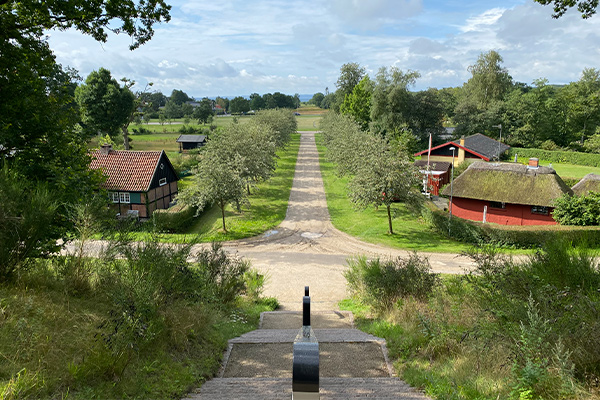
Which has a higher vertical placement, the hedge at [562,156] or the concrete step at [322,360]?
the hedge at [562,156]

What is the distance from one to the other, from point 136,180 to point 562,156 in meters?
53.4

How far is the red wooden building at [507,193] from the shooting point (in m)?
24.4

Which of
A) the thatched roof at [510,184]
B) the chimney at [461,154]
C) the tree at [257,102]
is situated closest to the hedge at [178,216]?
the thatched roof at [510,184]

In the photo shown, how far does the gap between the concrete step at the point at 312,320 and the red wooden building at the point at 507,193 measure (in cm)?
1815

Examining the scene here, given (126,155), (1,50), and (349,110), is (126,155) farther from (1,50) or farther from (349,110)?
(349,110)

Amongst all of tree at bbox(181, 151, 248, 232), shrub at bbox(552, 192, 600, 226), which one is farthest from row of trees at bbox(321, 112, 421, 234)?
shrub at bbox(552, 192, 600, 226)

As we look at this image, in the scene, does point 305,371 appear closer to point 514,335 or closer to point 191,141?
point 514,335

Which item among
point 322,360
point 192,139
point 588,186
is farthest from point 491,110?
point 322,360

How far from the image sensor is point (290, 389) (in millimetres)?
5625

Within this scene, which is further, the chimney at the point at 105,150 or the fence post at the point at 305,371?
the chimney at the point at 105,150

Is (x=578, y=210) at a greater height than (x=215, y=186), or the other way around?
(x=215, y=186)

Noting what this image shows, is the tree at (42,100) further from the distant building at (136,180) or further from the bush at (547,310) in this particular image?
the distant building at (136,180)

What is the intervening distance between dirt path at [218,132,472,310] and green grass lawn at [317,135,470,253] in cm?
71

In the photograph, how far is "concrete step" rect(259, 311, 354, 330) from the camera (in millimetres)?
10570
